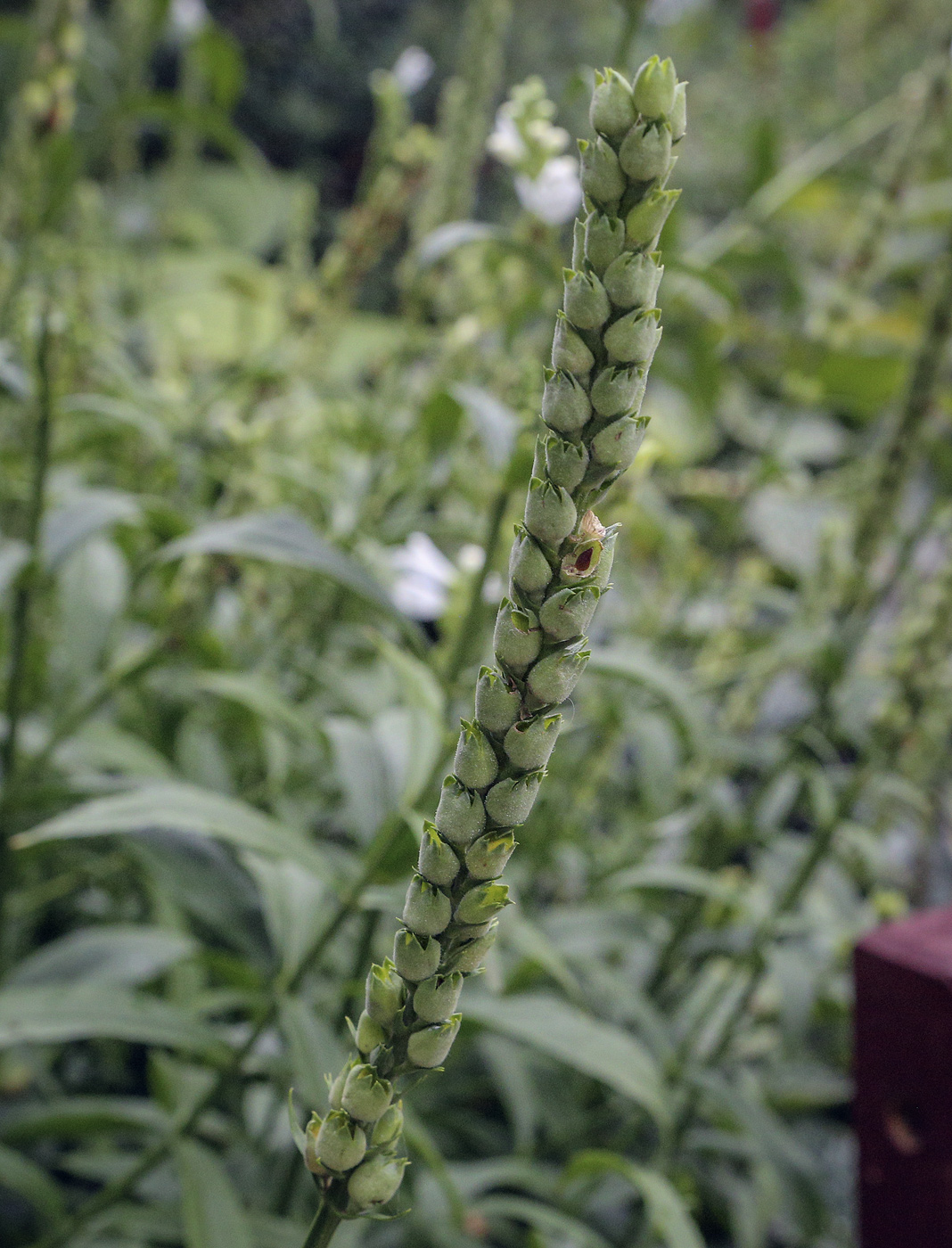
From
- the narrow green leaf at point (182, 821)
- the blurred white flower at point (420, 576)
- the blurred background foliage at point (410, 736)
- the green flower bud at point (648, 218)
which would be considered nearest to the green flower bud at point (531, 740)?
the green flower bud at point (648, 218)

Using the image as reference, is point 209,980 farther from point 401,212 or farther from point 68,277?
point 68,277

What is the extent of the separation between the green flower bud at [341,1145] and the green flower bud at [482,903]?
0.06 metres

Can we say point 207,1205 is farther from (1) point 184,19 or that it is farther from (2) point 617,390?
(1) point 184,19

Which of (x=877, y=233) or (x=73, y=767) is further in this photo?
(x=877, y=233)

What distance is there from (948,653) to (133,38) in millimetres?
1256

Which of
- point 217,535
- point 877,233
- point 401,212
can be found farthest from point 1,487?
point 877,233

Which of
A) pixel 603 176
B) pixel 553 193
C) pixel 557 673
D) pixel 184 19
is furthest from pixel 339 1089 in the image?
pixel 184 19

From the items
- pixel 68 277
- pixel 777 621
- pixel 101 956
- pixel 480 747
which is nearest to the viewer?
pixel 480 747

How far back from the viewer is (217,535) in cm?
61

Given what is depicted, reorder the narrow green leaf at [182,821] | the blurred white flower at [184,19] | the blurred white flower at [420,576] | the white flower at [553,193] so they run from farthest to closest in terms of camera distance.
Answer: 1. the blurred white flower at [184,19]
2. the blurred white flower at [420,576]
3. the white flower at [553,193]
4. the narrow green leaf at [182,821]

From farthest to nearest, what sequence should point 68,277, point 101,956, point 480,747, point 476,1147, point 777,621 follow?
1. point 777,621
2. point 68,277
3. point 476,1147
4. point 101,956
5. point 480,747

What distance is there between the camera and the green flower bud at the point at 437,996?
0.87ft

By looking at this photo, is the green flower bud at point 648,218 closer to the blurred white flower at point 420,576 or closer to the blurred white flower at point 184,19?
the blurred white flower at point 420,576

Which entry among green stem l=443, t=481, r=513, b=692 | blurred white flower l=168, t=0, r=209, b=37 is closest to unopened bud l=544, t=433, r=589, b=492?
green stem l=443, t=481, r=513, b=692
